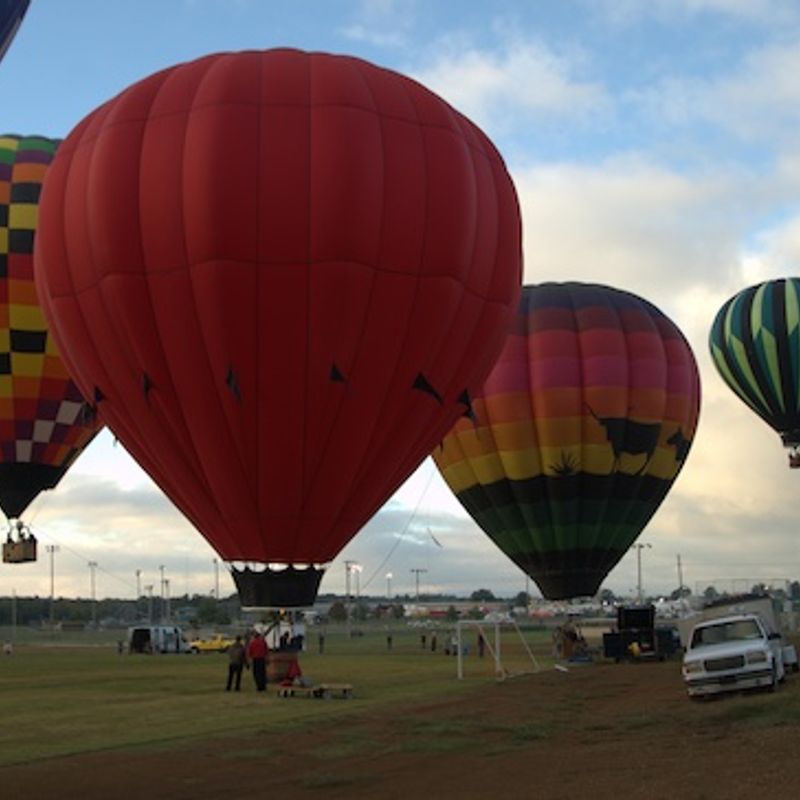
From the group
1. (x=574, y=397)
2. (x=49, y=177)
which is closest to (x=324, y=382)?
(x=49, y=177)

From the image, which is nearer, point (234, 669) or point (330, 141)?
point (330, 141)

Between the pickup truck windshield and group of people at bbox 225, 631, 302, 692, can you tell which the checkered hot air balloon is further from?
the pickup truck windshield

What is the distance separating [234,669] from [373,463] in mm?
6856

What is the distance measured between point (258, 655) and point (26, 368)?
37.6 feet

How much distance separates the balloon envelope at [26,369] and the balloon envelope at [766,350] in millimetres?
23728

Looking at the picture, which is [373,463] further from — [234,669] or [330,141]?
[234,669]

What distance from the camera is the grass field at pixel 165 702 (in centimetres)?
1638

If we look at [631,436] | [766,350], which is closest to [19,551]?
[631,436]

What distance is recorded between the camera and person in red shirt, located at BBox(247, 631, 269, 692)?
22.1m

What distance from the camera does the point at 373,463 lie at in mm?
19203

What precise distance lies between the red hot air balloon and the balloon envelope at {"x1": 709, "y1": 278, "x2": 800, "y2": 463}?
81.4 feet

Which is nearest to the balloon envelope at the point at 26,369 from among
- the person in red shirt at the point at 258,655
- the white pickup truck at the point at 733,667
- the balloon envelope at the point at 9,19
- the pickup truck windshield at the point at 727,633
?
the person in red shirt at the point at 258,655

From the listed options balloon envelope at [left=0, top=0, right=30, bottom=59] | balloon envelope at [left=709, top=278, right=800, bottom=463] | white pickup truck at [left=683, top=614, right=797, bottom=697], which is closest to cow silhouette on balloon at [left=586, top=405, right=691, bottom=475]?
balloon envelope at [left=709, top=278, right=800, bottom=463]

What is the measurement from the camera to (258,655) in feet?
72.7
